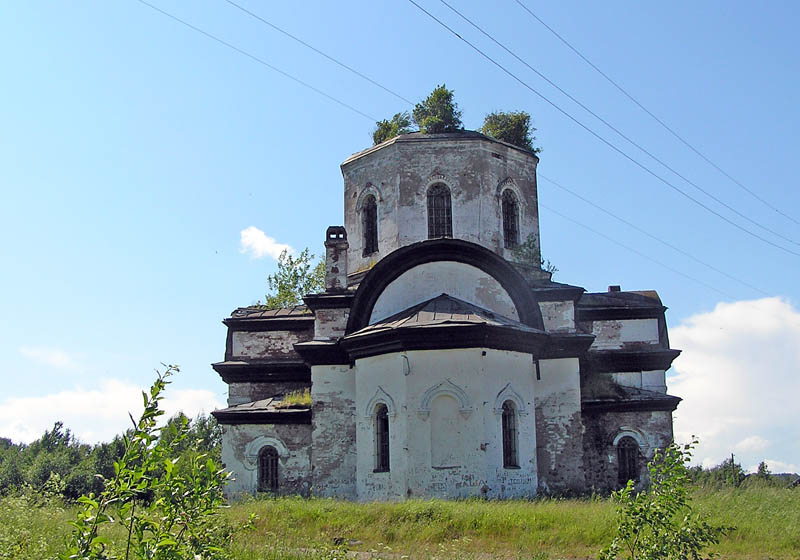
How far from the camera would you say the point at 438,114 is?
61.0 feet

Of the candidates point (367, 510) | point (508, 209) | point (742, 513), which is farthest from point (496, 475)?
point (508, 209)

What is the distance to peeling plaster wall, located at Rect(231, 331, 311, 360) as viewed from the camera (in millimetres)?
17203

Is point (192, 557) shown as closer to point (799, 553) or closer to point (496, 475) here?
point (799, 553)

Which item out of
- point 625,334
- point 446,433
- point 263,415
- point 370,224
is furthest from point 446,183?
point 263,415

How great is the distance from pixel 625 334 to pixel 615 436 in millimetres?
2409

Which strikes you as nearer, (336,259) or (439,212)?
(336,259)

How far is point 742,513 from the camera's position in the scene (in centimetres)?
1067

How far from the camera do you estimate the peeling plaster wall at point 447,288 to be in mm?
14812

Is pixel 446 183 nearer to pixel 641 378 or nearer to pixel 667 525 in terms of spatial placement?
pixel 641 378

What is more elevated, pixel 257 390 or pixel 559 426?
pixel 257 390

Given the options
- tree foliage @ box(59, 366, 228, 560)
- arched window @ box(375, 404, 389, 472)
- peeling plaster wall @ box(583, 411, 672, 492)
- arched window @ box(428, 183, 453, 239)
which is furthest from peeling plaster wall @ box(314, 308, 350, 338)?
tree foliage @ box(59, 366, 228, 560)

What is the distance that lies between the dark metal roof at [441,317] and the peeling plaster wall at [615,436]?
306cm

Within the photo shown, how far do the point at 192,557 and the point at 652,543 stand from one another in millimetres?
3098

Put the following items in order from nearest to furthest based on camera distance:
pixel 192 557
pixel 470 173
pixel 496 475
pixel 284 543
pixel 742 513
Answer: pixel 192 557 → pixel 284 543 → pixel 742 513 → pixel 496 475 → pixel 470 173
